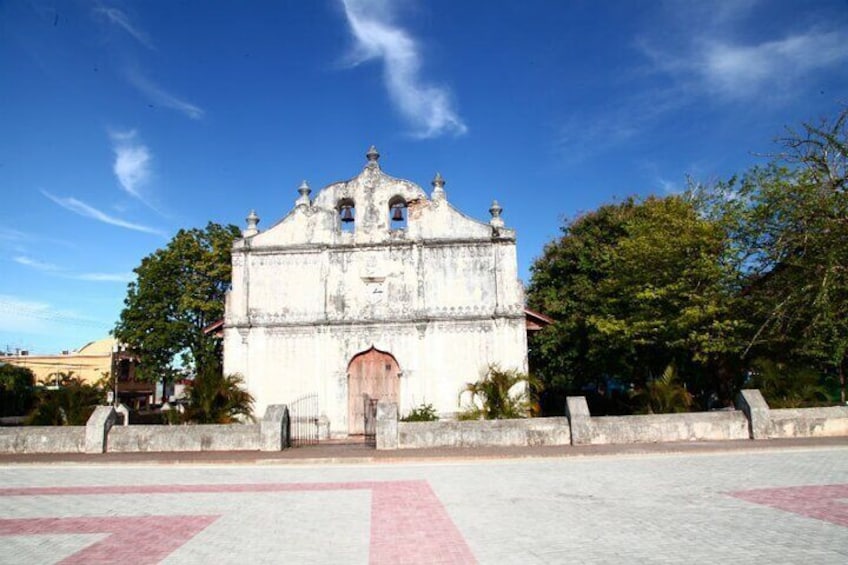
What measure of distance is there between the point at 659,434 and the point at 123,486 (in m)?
13.1

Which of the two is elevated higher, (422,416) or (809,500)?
(422,416)

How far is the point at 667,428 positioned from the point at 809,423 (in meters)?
3.99

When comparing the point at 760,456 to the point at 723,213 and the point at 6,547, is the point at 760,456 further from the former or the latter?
the point at 6,547

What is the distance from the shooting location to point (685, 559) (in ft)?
18.4

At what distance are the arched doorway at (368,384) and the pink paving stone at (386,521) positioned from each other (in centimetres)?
960

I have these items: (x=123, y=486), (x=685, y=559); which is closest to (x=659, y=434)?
(x=685, y=559)

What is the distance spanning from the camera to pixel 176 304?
3050cm

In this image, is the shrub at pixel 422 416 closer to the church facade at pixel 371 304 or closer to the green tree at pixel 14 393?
the church facade at pixel 371 304

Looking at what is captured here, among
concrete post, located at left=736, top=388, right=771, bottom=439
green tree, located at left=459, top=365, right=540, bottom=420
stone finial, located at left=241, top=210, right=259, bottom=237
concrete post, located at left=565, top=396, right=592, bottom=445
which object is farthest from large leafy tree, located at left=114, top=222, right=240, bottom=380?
concrete post, located at left=736, top=388, right=771, bottom=439

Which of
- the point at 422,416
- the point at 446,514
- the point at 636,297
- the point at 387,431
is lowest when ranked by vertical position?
the point at 446,514

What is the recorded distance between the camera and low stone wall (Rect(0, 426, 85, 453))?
1603 cm

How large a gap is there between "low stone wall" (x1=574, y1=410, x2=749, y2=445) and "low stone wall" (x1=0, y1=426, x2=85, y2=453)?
14240 millimetres

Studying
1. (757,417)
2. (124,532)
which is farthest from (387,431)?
(757,417)

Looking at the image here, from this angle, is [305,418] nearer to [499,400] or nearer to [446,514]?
[499,400]
